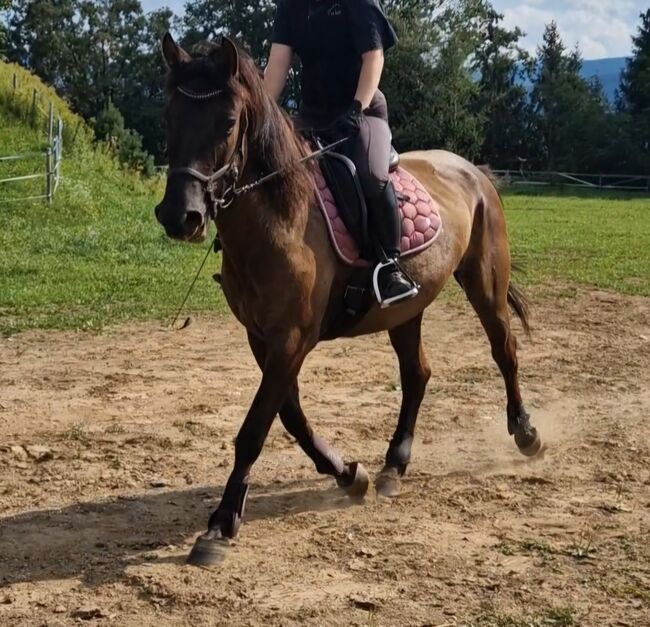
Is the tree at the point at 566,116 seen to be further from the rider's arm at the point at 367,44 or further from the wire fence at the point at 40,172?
the rider's arm at the point at 367,44

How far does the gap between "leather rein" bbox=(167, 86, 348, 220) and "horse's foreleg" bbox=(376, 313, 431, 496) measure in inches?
78.1

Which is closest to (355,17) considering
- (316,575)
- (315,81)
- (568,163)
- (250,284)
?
(315,81)

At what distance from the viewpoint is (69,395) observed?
7391mm

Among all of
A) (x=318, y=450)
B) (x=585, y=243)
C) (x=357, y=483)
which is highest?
(x=585, y=243)

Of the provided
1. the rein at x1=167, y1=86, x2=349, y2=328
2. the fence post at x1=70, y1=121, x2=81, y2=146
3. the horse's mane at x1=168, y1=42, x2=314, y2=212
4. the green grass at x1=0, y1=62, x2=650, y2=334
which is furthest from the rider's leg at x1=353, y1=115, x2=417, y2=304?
the fence post at x1=70, y1=121, x2=81, y2=146

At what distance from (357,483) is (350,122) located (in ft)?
6.43

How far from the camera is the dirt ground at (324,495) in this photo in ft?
13.2

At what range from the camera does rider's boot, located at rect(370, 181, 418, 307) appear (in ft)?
16.9

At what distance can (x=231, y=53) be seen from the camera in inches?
164

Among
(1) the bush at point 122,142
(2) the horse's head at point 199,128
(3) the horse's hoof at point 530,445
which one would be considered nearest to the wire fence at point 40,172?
(1) the bush at point 122,142

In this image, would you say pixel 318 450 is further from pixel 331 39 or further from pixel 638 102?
pixel 638 102

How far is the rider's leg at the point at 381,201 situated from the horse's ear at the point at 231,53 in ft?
3.59

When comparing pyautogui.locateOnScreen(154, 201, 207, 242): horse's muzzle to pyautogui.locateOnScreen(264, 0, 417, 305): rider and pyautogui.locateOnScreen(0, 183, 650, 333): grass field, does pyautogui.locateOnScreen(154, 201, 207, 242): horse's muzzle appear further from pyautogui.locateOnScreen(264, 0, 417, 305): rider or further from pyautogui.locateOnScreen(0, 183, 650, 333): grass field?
pyautogui.locateOnScreen(0, 183, 650, 333): grass field

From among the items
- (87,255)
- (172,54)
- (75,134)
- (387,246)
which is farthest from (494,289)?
(75,134)
